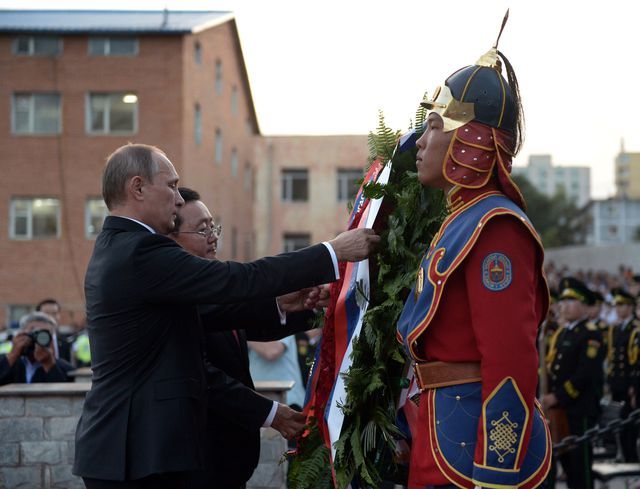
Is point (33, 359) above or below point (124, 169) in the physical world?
below

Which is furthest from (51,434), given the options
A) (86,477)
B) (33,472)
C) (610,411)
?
(610,411)

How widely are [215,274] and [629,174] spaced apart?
11544 cm

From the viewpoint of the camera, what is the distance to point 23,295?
27797mm

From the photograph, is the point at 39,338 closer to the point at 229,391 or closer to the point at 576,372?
the point at 229,391

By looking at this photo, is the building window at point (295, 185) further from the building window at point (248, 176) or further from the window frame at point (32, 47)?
the window frame at point (32, 47)

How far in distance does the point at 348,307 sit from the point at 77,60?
84.7 ft

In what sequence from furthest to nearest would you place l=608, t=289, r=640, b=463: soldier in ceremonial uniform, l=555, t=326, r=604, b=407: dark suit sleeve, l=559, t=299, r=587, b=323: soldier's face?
l=608, t=289, r=640, b=463: soldier in ceremonial uniform < l=559, t=299, r=587, b=323: soldier's face < l=555, t=326, r=604, b=407: dark suit sleeve

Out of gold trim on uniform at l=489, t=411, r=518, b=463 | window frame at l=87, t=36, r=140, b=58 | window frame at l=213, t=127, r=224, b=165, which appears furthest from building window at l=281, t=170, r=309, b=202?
gold trim on uniform at l=489, t=411, r=518, b=463

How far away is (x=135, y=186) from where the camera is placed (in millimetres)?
3816

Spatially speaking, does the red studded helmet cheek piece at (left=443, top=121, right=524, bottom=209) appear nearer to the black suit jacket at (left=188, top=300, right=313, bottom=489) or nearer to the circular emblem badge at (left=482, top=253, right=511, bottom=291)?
the circular emblem badge at (left=482, top=253, right=511, bottom=291)

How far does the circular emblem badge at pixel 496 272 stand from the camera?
3164 mm

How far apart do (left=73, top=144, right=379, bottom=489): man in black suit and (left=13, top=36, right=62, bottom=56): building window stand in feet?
84.7

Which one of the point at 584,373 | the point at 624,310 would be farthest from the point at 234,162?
the point at 584,373

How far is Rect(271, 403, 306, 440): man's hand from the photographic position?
4.47 metres
